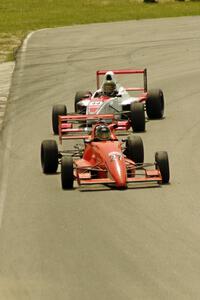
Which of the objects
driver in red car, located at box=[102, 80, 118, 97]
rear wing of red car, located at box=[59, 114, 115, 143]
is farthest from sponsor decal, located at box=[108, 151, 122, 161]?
driver in red car, located at box=[102, 80, 118, 97]

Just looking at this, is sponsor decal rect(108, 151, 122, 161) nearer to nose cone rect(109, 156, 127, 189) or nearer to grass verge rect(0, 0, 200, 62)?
nose cone rect(109, 156, 127, 189)

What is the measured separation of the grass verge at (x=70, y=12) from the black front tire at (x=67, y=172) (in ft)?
86.5

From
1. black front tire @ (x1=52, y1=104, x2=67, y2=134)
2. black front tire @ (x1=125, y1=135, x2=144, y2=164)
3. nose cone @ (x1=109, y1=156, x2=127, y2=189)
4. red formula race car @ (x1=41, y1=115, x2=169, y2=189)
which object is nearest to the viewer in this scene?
nose cone @ (x1=109, y1=156, x2=127, y2=189)

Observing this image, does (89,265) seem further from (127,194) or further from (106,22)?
(106,22)

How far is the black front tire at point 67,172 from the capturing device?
19359 millimetres

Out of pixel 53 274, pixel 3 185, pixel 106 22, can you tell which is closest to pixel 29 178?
pixel 3 185

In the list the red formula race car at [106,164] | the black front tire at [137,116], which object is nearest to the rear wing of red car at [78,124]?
the black front tire at [137,116]

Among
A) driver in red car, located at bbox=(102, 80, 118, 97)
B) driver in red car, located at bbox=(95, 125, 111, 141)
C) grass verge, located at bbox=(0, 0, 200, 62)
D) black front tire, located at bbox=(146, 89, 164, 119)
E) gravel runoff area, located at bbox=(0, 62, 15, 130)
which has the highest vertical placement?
grass verge, located at bbox=(0, 0, 200, 62)

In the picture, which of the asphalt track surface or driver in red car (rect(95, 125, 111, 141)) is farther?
driver in red car (rect(95, 125, 111, 141))

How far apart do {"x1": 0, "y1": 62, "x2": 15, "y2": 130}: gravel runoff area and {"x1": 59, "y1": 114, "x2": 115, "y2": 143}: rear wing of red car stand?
2.97 meters

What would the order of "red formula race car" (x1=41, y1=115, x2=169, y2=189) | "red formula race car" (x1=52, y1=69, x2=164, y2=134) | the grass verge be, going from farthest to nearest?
the grass verge
"red formula race car" (x1=52, y1=69, x2=164, y2=134)
"red formula race car" (x1=41, y1=115, x2=169, y2=189)

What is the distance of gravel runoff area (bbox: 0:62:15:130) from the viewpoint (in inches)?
1232

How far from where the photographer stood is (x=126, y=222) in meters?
17.1

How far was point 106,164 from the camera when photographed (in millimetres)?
19484
